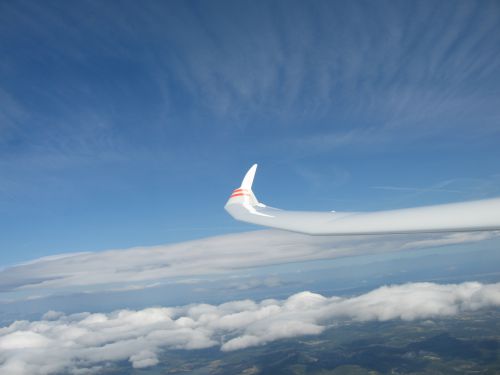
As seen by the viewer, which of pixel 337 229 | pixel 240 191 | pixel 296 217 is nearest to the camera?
pixel 337 229

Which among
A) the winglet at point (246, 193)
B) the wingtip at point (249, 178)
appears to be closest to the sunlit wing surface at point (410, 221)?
the winglet at point (246, 193)

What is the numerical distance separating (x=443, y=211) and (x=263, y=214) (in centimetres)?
1162

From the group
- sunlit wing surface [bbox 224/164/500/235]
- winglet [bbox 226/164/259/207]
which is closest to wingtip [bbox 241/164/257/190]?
winglet [bbox 226/164/259/207]

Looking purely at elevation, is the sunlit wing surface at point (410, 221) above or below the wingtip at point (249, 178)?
below

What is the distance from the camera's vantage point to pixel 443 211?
10.2 metres

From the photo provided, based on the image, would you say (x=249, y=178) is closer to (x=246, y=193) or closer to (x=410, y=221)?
(x=246, y=193)

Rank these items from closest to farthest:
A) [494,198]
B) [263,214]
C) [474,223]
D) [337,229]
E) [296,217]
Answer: [474,223], [494,198], [337,229], [296,217], [263,214]

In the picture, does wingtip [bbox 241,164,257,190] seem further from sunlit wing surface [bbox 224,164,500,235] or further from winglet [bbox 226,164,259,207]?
sunlit wing surface [bbox 224,164,500,235]

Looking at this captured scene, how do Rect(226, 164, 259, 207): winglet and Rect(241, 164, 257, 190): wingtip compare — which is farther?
Rect(241, 164, 257, 190): wingtip

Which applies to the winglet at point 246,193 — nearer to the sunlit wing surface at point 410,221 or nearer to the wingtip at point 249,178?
the wingtip at point 249,178

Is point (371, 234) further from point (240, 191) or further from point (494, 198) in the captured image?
point (240, 191)

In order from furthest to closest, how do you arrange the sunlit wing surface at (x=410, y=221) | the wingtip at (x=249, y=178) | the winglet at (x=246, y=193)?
the wingtip at (x=249, y=178) < the winglet at (x=246, y=193) < the sunlit wing surface at (x=410, y=221)

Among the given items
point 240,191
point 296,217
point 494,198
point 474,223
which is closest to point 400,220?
point 474,223

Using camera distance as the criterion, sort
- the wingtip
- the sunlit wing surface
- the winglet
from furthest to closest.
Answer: the wingtip, the winglet, the sunlit wing surface
